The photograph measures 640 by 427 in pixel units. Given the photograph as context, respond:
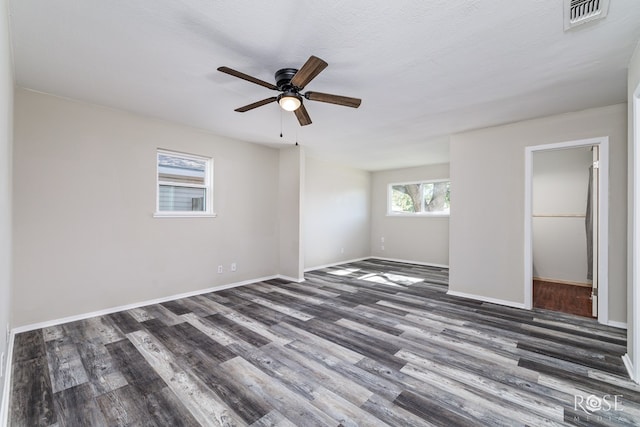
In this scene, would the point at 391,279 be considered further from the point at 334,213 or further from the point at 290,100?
the point at 290,100

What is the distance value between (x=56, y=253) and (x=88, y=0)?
8.85ft

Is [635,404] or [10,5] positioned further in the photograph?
[635,404]

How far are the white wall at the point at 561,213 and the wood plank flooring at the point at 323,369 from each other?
2308 millimetres

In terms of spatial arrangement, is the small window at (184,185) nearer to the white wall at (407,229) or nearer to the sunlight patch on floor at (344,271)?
the sunlight patch on floor at (344,271)

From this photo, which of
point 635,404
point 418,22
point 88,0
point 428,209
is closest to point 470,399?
point 635,404

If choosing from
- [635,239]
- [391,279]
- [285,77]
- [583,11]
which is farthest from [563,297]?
[285,77]

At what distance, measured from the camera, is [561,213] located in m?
5.14

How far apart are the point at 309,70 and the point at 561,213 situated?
5767mm

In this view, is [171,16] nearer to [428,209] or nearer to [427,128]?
[427,128]

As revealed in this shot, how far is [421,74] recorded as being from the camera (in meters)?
2.47

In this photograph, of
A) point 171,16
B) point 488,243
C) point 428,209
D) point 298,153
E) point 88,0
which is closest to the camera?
point 88,0

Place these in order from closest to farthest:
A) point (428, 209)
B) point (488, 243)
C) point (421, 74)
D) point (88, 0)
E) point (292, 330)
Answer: point (88, 0), point (421, 74), point (292, 330), point (488, 243), point (428, 209)

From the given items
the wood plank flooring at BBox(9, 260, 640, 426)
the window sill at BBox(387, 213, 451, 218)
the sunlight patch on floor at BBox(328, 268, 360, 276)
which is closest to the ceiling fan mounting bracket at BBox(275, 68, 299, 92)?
the wood plank flooring at BBox(9, 260, 640, 426)

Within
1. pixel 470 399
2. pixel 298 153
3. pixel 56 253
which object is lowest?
pixel 470 399
